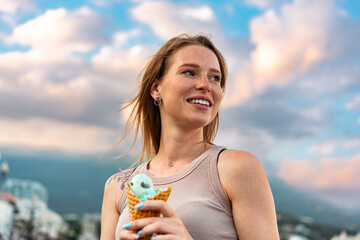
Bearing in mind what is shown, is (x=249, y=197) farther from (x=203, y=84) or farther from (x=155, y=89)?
(x=155, y=89)

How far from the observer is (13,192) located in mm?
26953

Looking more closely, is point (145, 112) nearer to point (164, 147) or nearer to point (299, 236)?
point (164, 147)

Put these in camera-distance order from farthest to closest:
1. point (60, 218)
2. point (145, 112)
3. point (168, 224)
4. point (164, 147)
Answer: point (60, 218) < point (145, 112) < point (164, 147) < point (168, 224)

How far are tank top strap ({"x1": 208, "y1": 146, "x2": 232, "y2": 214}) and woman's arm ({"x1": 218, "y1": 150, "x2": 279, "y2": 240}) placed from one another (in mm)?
22

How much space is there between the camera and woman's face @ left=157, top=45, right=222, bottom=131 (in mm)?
2311

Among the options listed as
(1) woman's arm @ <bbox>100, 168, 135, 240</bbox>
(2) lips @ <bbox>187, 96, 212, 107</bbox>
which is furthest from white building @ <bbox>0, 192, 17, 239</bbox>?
(2) lips @ <bbox>187, 96, 212, 107</bbox>

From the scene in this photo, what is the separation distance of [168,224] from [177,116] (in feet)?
2.80

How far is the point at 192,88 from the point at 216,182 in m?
0.57

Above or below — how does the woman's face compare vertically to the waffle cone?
above

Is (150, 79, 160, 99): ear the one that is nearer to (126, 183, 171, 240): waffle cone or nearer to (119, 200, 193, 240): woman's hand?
(126, 183, 171, 240): waffle cone

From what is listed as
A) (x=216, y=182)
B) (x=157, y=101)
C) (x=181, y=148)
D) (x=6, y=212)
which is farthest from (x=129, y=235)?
(x=6, y=212)

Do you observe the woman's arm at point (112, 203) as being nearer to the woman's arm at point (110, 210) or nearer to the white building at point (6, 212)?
the woman's arm at point (110, 210)

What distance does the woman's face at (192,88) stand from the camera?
231 centimetres

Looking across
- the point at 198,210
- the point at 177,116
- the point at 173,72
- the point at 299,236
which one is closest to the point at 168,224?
the point at 198,210
